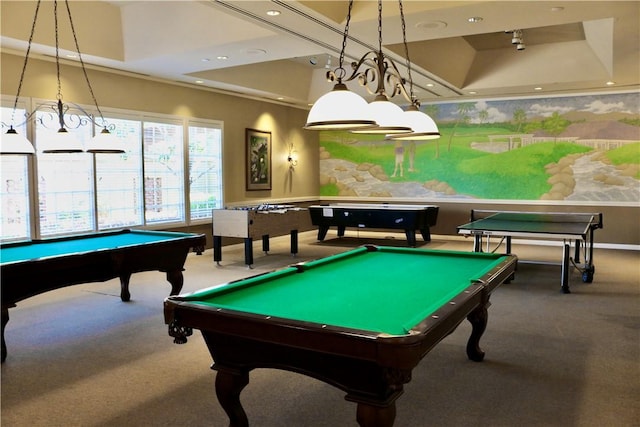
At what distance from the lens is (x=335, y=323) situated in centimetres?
207

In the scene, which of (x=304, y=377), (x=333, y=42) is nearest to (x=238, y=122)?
(x=333, y=42)

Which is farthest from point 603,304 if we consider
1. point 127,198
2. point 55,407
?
point 127,198

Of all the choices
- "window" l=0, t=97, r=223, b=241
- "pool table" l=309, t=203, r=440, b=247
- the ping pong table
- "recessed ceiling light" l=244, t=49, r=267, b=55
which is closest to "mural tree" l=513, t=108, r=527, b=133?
"pool table" l=309, t=203, r=440, b=247

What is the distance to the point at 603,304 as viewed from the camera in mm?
5164

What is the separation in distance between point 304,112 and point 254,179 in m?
2.26

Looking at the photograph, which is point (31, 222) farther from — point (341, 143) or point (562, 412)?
point (341, 143)

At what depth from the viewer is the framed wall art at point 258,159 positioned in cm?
936

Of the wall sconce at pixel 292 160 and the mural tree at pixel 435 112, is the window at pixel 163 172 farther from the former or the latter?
the mural tree at pixel 435 112

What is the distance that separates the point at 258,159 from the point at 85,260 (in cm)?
586

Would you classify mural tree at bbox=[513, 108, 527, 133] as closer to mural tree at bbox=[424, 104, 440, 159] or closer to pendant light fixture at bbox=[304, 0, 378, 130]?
mural tree at bbox=[424, 104, 440, 159]

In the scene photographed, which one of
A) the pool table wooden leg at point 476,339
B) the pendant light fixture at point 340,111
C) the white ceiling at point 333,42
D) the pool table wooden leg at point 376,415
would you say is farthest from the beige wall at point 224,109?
the pool table wooden leg at point 376,415

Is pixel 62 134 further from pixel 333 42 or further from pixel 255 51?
pixel 333 42

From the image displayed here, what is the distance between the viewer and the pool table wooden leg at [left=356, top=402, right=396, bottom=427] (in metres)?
1.98

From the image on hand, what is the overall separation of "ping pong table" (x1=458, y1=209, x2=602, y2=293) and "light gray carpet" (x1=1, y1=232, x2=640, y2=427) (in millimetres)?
640
